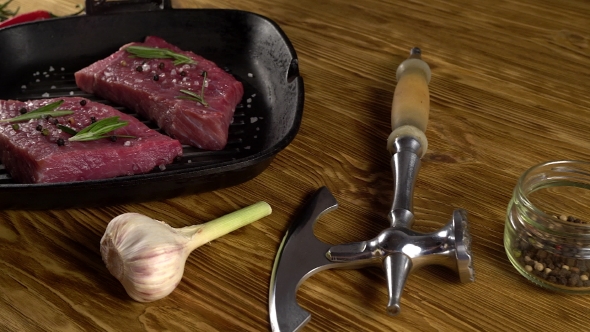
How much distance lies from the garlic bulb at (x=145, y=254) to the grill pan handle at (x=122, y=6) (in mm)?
930

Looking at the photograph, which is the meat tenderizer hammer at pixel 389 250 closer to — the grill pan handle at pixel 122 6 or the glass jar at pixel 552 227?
the glass jar at pixel 552 227

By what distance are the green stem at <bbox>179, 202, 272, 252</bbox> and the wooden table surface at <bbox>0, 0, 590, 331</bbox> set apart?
0.03m

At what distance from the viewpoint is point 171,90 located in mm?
1803

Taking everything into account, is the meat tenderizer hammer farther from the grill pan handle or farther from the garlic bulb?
the grill pan handle

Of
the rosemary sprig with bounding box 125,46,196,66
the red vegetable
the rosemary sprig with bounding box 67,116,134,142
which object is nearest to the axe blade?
the rosemary sprig with bounding box 67,116,134,142

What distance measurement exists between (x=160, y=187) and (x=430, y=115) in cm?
79

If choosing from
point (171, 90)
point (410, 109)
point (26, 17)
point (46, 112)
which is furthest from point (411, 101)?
point (26, 17)

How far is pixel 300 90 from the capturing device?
167cm

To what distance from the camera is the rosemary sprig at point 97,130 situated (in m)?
1.57

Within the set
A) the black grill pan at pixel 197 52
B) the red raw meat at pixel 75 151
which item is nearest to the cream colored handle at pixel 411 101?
the black grill pan at pixel 197 52

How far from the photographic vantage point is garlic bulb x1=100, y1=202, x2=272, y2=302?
1.23 meters

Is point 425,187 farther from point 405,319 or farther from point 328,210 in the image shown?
point 405,319

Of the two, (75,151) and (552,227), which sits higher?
(552,227)

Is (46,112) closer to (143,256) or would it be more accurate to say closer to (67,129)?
Answer: (67,129)
